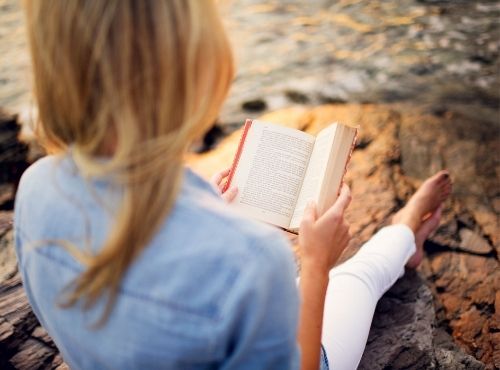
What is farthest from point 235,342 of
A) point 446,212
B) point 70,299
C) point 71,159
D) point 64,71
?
point 446,212

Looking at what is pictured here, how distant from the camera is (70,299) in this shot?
854 millimetres

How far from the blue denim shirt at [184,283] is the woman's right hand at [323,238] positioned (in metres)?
0.39

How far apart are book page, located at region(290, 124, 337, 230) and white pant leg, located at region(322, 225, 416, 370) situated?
321 millimetres

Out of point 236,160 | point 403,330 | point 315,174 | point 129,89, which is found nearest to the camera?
point 129,89

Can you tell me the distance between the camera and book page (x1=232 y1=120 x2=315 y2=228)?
160 cm

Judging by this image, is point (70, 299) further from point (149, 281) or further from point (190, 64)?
point (190, 64)

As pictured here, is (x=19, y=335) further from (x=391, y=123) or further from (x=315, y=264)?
(x=391, y=123)

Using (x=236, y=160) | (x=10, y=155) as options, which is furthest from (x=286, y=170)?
(x=10, y=155)

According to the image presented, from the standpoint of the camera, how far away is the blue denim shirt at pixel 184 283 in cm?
78

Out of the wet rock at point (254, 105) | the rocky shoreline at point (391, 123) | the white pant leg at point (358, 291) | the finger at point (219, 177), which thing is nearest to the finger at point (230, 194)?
the finger at point (219, 177)

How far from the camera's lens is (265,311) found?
2.68ft

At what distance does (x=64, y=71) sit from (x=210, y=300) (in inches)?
18.0

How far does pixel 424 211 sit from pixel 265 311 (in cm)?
169

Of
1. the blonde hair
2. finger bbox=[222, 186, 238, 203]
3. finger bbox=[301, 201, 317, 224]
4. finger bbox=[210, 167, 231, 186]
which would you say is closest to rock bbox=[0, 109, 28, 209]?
finger bbox=[210, 167, 231, 186]
